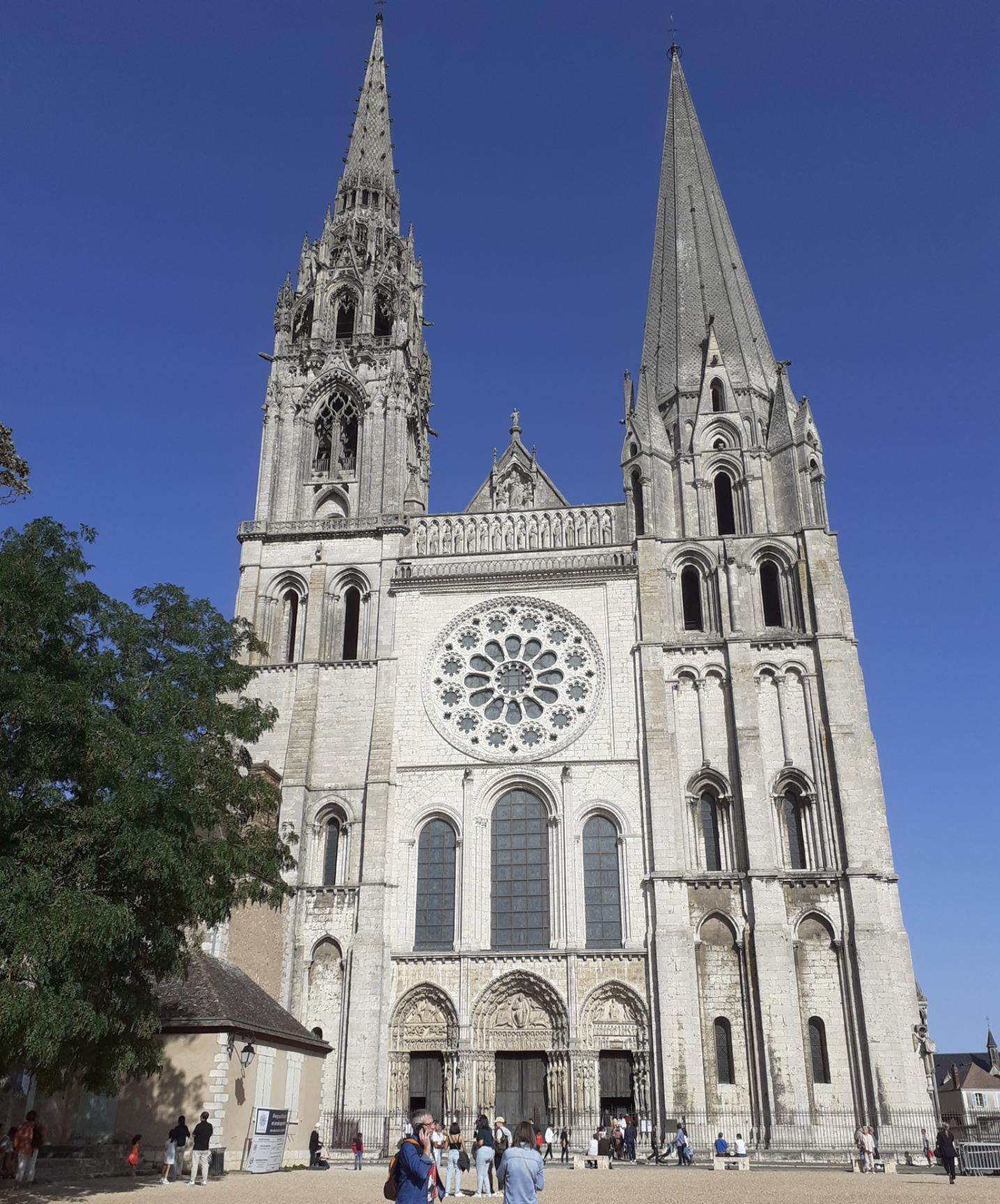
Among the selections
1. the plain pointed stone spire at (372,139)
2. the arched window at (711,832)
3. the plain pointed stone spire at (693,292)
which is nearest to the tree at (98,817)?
the arched window at (711,832)

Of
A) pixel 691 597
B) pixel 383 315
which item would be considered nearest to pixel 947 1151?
pixel 691 597

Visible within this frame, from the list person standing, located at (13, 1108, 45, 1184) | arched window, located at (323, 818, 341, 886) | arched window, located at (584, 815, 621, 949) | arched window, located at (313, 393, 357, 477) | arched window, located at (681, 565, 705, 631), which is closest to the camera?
person standing, located at (13, 1108, 45, 1184)

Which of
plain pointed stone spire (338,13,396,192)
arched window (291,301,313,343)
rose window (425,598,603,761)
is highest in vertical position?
plain pointed stone spire (338,13,396,192)

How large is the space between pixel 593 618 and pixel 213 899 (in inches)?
661

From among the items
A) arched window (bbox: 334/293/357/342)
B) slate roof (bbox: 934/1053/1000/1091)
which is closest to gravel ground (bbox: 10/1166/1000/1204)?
arched window (bbox: 334/293/357/342)

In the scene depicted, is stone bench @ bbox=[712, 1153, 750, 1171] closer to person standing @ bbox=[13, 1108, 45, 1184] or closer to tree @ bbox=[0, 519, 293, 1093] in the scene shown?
tree @ bbox=[0, 519, 293, 1093]

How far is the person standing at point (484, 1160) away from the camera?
16.2m

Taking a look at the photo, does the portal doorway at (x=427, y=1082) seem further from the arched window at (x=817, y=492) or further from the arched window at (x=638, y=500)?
the arched window at (x=817, y=492)

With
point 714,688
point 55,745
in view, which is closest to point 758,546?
point 714,688

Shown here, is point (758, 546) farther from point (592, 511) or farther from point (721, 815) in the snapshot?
point (721, 815)

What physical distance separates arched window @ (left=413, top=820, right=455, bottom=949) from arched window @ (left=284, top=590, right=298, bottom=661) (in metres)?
6.63

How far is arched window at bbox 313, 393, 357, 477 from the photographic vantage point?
114ft

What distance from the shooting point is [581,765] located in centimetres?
2853

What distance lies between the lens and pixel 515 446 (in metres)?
34.3
